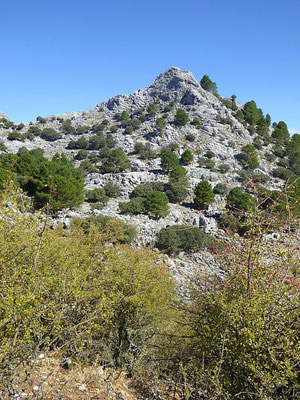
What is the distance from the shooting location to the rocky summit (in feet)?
136

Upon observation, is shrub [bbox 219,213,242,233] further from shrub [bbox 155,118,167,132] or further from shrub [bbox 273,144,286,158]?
shrub [bbox 155,118,167,132]

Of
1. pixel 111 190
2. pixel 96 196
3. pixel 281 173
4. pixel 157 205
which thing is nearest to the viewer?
pixel 157 205

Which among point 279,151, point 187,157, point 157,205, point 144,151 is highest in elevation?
point 279,151

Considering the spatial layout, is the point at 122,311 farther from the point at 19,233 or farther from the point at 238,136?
the point at 238,136

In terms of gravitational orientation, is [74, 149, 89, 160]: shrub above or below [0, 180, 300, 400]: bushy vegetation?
above

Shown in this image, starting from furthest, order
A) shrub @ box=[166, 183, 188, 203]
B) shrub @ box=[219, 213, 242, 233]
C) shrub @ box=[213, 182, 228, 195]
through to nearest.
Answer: shrub @ box=[213, 182, 228, 195] → shrub @ box=[166, 183, 188, 203] → shrub @ box=[219, 213, 242, 233]

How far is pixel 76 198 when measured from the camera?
114 feet

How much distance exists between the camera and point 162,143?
6969 centimetres

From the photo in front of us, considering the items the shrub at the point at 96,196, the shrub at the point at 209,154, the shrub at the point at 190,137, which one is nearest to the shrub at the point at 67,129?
the shrub at the point at 190,137

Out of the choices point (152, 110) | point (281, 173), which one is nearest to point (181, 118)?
point (152, 110)

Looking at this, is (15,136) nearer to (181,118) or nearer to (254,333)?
(181,118)

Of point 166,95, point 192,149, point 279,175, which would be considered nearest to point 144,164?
point 192,149

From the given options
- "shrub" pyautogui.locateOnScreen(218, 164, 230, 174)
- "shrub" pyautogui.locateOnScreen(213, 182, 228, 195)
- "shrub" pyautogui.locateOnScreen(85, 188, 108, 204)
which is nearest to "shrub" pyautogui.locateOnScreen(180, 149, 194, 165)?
"shrub" pyautogui.locateOnScreen(218, 164, 230, 174)

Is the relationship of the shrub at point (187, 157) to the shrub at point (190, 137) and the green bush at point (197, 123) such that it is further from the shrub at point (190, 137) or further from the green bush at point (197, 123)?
the green bush at point (197, 123)
